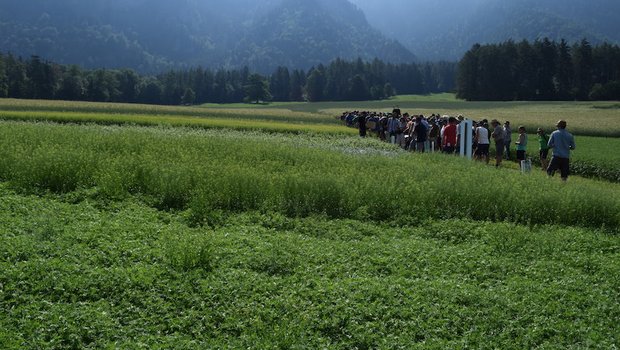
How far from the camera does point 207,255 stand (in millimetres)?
10031

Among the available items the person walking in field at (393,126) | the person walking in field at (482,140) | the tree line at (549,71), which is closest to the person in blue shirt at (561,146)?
the person walking in field at (482,140)

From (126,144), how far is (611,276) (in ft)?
48.2

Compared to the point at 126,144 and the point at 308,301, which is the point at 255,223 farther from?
the point at 126,144

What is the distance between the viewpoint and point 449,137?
26922mm

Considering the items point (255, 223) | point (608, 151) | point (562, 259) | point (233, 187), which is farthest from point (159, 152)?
point (608, 151)

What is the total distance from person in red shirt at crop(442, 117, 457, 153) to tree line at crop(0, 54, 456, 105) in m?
111

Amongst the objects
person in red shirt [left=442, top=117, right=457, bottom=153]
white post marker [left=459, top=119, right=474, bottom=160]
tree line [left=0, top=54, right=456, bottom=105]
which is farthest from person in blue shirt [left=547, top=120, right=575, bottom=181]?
tree line [left=0, top=54, right=456, bottom=105]

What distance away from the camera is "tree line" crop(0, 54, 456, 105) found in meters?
123

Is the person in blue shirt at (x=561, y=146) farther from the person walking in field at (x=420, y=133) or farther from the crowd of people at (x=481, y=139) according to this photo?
the person walking in field at (x=420, y=133)

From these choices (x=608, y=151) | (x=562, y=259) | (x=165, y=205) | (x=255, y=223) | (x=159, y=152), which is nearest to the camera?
(x=562, y=259)

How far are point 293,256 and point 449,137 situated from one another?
59.1ft

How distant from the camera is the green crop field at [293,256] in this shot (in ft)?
27.1

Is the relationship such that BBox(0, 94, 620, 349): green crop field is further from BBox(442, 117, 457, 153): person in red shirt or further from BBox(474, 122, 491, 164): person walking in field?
BBox(474, 122, 491, 164): person walking in field

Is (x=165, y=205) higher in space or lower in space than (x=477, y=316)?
higher
